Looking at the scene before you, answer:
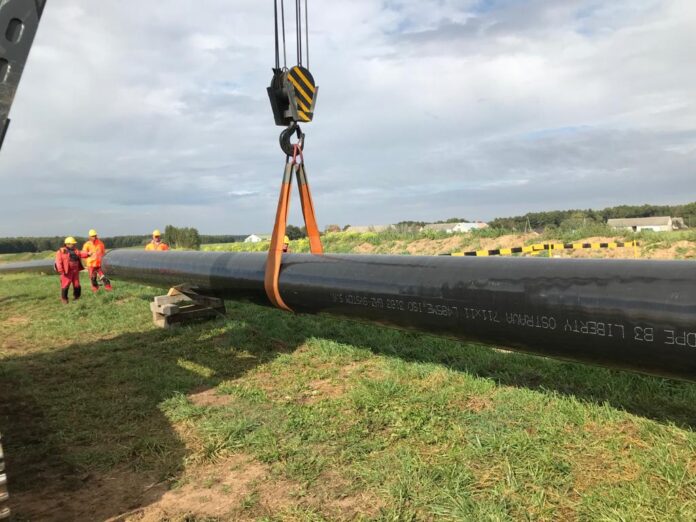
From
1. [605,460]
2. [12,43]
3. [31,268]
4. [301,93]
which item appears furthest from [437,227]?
[12,43]

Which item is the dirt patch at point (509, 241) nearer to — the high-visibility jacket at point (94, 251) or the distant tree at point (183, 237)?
the high-visibility jacket at point (94, 251)

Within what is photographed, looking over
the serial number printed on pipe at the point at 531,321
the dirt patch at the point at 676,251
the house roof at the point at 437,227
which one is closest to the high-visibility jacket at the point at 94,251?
the serial number printed on pipe at the point at 531,321

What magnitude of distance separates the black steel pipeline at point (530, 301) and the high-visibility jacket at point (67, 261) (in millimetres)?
8635

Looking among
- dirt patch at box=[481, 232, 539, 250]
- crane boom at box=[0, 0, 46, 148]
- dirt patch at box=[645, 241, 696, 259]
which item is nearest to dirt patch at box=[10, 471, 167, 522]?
crane boom at box=[0, 0, 46, 148]

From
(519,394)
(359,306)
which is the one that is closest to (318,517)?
(359,306)

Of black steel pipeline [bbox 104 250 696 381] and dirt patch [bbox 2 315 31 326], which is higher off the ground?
black steel pipeline [bbox 104 250 696 381]

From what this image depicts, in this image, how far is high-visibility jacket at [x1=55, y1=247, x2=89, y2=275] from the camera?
36.2 ft

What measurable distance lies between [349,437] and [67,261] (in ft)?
32.8

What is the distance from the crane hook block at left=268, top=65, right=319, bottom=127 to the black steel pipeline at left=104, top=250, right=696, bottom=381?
140cm

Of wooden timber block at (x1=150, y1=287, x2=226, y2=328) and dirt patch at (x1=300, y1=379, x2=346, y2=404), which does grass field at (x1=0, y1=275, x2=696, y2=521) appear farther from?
wooden timber block at (x1=150, y1=287, x2=226, y2=328)

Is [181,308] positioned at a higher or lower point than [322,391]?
higher

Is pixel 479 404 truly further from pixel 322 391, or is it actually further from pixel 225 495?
pixel 225 495

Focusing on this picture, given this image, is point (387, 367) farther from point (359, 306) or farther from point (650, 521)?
point (650, 521)

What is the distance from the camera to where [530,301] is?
9.77 ft
